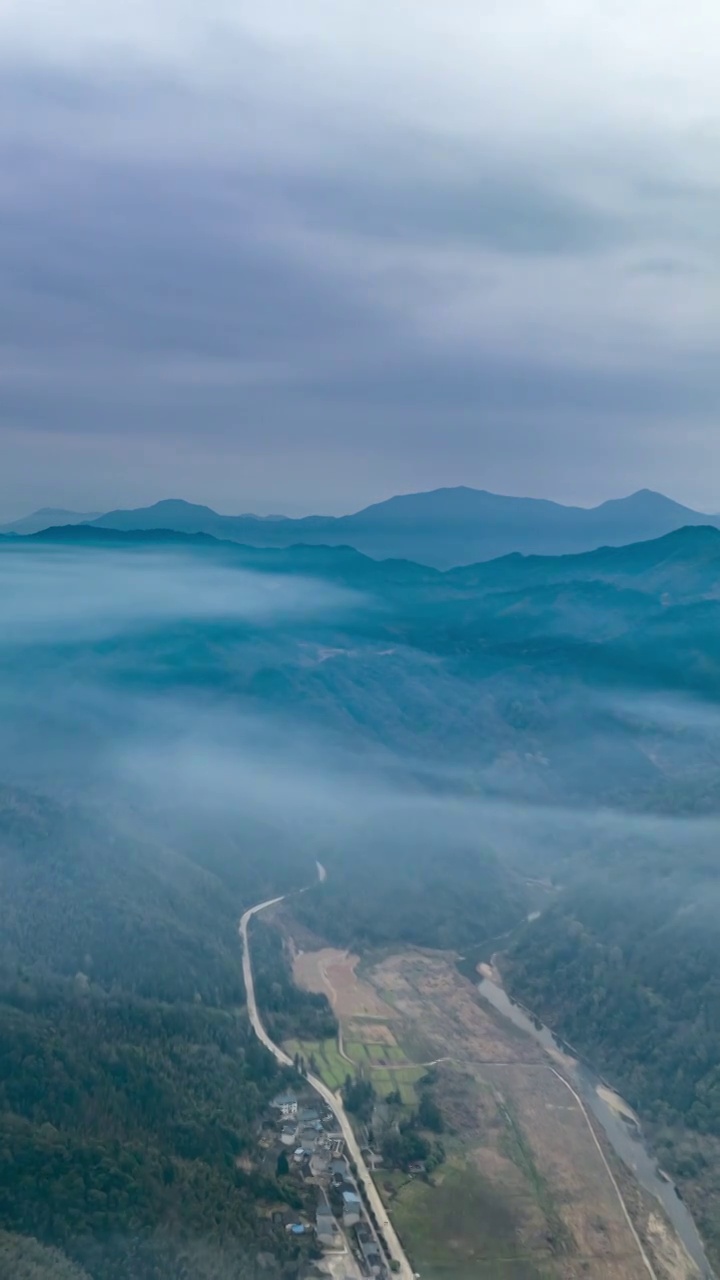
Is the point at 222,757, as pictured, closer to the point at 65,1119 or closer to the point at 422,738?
the point at 422,738

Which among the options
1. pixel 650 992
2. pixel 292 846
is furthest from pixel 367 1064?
pixel 292 846

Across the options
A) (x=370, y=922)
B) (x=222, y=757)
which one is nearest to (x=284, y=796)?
(x=222, y=757)

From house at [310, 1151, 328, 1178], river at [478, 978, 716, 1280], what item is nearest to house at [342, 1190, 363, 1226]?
house at [310, 1151, 328, 1178]

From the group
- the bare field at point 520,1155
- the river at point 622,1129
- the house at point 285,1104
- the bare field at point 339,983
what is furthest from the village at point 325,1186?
the bare field at point 339,983

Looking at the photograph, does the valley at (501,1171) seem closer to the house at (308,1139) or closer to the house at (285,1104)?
the house at (308,1139)

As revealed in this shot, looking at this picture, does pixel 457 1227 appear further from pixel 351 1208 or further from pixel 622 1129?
pixel 622 1129

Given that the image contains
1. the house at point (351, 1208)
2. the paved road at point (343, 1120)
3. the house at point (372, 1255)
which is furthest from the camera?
the house at point (351, 1208)
